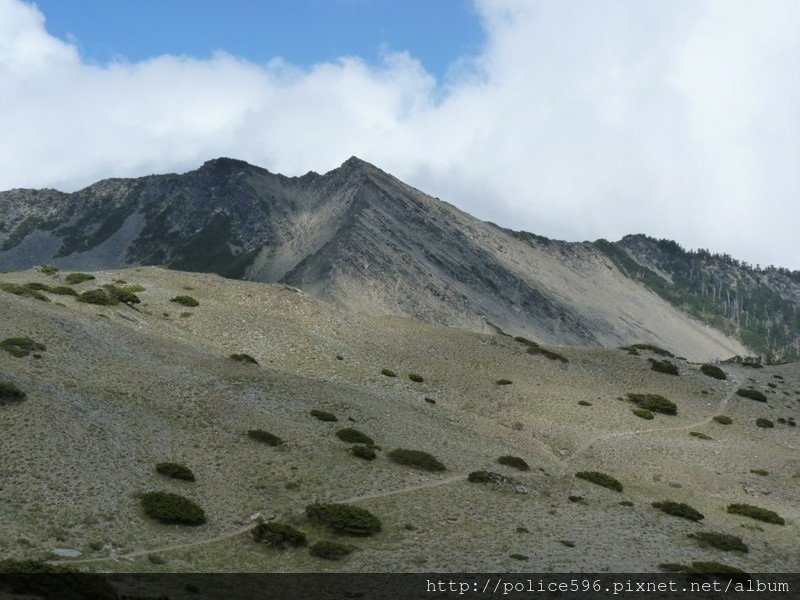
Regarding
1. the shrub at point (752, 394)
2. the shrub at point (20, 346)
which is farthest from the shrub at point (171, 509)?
the shrub at point (752, 394)

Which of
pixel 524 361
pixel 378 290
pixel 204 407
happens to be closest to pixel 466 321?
pixel 378 290

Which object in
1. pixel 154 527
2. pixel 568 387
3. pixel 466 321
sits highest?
pixel 466 321

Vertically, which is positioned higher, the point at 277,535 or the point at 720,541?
the point at 720,541

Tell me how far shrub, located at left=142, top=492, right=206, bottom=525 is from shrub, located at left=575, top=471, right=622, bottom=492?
2696cm

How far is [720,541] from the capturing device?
3397cm

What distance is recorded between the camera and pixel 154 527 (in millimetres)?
27844

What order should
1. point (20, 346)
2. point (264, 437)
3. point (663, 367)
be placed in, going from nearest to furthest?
point (264, 437), point (20, 346), point (663, 367)

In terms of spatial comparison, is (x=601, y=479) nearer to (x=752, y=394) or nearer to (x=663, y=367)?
(x=663, y=367)

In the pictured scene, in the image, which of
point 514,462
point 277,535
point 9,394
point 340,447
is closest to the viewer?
point 277,535

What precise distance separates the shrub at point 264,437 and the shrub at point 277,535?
1084 centimetres

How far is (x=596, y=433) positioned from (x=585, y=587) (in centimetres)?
3643

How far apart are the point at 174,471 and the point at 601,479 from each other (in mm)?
28117

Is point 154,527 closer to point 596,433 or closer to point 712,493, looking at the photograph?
point 712,493

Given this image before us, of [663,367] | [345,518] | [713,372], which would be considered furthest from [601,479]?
[713,372]
